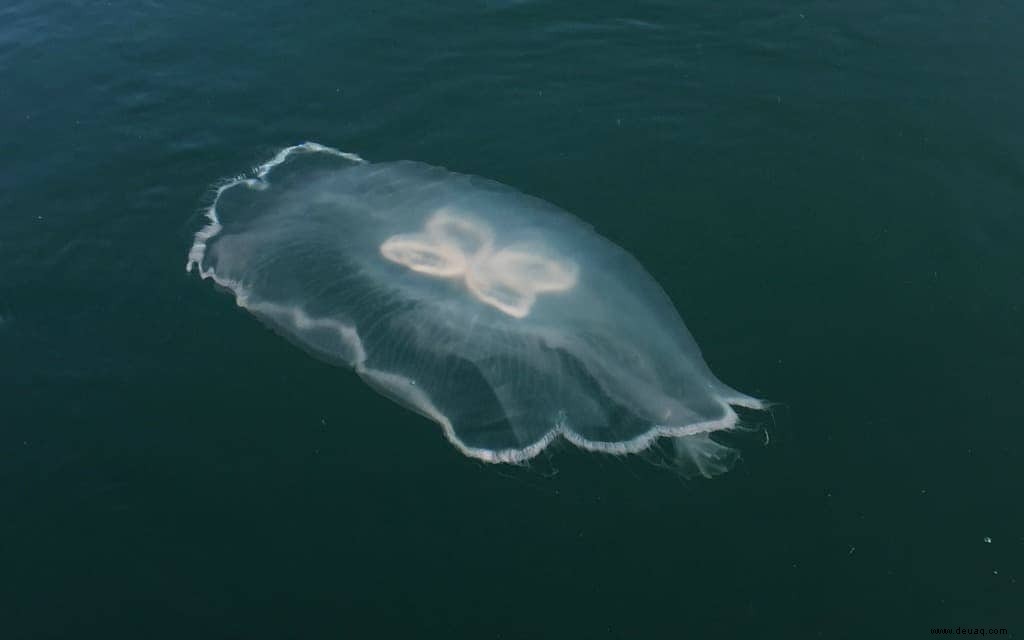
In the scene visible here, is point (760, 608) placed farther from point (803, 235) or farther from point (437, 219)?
point (437, 219)

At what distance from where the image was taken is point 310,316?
15.3m

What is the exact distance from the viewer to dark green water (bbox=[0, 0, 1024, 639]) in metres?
11.8

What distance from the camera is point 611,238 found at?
16.6 metres

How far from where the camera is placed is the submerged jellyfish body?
44.2ft

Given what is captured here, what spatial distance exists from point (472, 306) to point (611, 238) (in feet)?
10.8

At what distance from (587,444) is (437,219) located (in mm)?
5950

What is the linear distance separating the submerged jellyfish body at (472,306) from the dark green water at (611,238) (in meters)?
0.48

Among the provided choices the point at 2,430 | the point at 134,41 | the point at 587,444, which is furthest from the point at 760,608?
the point at 134,41

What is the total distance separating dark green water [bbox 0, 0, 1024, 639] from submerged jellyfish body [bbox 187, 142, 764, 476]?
18.9 inches

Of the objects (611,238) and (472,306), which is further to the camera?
(611,238)

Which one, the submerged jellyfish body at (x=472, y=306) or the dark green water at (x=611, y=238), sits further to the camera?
the submerged jellyfish body at (x=472, y=306)

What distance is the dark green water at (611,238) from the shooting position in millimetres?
11805

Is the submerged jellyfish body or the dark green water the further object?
the submerged jellyfish body

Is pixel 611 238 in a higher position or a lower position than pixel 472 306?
higher
